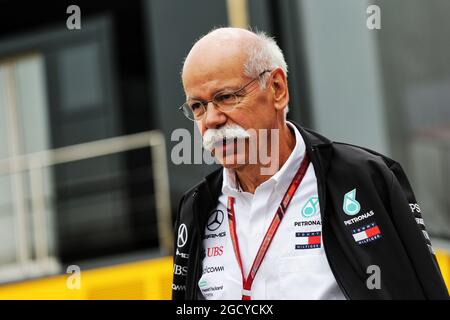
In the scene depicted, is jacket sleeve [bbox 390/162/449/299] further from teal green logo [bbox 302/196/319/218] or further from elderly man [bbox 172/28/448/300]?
teal green logo [bbox 302/196/319/218]

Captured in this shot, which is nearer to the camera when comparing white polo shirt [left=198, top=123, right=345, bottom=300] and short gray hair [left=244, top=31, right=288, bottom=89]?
white polo shirt [left=198, top=123, right=345, bottom=300]

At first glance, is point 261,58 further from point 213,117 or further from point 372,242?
point 372,242

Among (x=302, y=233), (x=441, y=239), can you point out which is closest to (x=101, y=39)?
(x=441, y=239)

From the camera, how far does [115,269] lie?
7926 millimetres

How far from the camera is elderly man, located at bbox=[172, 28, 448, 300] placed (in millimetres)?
2686

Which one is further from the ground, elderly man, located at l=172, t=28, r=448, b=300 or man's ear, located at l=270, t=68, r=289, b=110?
man's ear, located at l=270, t=68, r=289, b=110

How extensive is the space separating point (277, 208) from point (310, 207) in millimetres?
109

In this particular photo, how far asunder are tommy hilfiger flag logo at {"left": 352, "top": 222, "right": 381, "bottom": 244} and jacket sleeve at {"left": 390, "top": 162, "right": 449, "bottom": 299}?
65 mm

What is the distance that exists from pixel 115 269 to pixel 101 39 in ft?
8.70

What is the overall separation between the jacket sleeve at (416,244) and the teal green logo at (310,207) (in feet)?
0.82

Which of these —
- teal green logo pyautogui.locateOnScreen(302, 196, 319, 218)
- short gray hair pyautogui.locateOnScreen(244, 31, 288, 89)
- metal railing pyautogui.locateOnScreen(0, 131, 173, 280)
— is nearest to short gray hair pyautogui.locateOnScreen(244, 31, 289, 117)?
short gray hair pyautogui.locateOnScreen(244, 31, 288, 89)

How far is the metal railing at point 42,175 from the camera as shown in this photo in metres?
8.32

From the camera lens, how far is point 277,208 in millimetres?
2922

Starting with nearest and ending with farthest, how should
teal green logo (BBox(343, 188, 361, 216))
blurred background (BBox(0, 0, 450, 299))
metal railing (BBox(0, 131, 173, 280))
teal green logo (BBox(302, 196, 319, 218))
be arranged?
teal green logo (BBox(343, 188, 361, 216))
teal green logo (BBox(302, 196, 319, 218))
blurred background (BBox(0, 0, 450, 299))
metal railing (BBox(0, 131, 173, 280))
